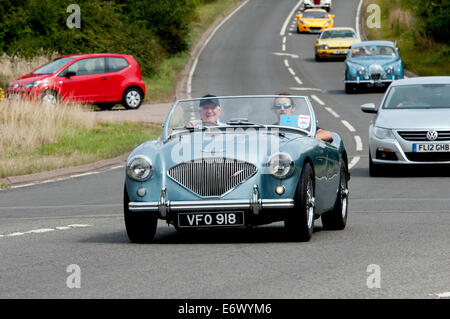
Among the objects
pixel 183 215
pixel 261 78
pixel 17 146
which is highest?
pixel 183 215

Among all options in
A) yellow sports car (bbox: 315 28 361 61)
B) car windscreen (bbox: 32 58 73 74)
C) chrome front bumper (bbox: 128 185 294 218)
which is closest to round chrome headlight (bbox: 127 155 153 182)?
chrome front bumper (bbox: 128 185 294 218)

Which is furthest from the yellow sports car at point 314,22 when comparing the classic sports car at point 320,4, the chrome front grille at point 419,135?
the chrome front grille at point 419,135

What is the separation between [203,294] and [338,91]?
110ft

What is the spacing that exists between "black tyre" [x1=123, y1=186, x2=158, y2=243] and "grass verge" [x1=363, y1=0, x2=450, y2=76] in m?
34.4

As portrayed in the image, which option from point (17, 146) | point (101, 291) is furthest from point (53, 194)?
point (101, 291)

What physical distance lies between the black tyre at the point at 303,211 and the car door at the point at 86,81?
23654mm

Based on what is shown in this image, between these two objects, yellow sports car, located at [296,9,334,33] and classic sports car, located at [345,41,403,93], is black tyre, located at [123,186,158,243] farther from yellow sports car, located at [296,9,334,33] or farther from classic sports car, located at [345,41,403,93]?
yellow sports car, located at [296,9,334,33]

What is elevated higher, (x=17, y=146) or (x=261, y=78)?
(x=17, y=146)

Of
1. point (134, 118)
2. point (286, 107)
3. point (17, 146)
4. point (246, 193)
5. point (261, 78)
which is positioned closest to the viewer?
point (246, 193)

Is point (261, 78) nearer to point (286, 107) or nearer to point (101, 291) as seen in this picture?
point (286, 107)

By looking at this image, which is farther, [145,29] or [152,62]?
[145,29]

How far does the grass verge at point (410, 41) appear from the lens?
1828 inches

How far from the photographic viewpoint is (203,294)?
24.3 ft

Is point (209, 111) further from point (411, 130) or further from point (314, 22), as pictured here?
point (314, 22)
